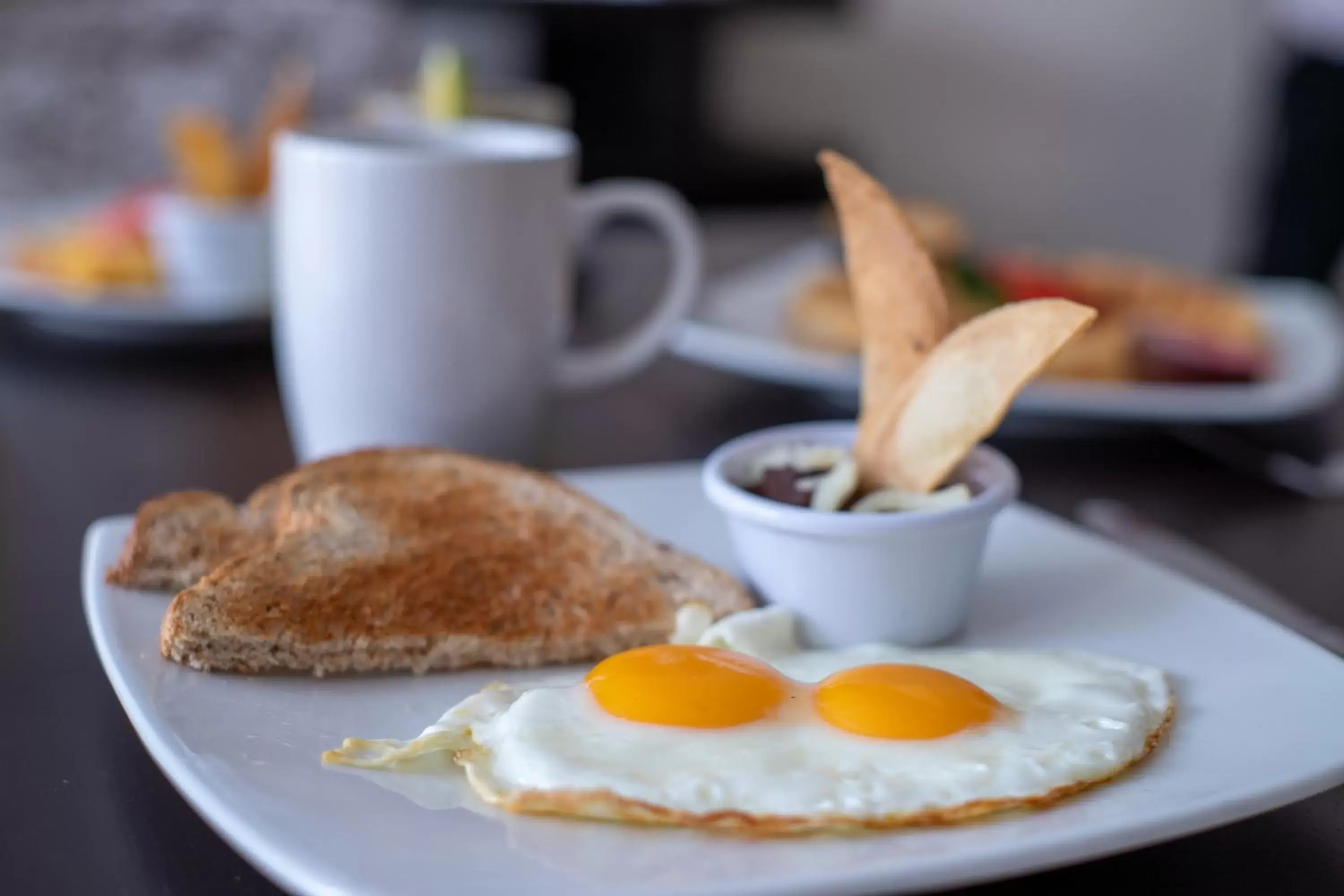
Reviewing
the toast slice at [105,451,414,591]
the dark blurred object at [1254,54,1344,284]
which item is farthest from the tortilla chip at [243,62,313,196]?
the dark blurred object at [1254,54,1344,284]

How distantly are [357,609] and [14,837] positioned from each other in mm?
270

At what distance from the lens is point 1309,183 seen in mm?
4688

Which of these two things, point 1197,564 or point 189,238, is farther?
point 189,238

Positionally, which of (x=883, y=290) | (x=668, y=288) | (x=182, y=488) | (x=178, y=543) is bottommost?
(x=182, y=488)

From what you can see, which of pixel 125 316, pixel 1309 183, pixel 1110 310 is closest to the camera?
pixel 125 316

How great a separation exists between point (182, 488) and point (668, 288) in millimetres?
623

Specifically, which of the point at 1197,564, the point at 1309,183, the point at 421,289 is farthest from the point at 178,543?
the point at 1309,183

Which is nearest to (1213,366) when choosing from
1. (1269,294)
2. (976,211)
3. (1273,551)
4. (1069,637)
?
(1273,551)

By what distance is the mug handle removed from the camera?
63.5 inches

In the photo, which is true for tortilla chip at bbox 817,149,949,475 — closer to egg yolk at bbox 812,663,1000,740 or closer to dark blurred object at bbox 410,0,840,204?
egg yolk at bbox 812,663,1000,740

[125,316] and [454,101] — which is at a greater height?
[454,101]

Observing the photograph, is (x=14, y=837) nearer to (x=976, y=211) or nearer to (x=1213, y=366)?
(x=1213, y=366)

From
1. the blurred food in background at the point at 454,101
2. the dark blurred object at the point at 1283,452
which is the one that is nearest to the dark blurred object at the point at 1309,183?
the dark blurred object at the point at 1283,452

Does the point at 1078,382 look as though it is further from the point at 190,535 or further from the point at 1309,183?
the point at 1309,183
